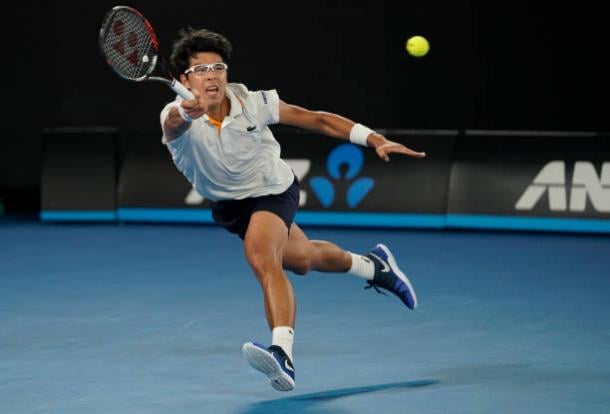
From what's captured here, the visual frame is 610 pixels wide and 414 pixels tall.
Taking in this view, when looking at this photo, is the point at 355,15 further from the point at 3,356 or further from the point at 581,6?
the point at 3,356

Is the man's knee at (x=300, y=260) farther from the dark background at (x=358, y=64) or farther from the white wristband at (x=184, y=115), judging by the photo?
the dark background at (x=358, y=64)

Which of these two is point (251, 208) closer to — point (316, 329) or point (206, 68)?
point (206, 68)

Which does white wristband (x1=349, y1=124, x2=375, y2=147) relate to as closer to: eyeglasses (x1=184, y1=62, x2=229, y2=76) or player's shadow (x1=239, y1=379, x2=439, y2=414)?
eyeglasses (x1=184, y1=62, x2=229, y2=76)

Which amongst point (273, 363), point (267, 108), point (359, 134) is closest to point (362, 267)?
point (359, 134)

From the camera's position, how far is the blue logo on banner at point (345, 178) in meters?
11.5

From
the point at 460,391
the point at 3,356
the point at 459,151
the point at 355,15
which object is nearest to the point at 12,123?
the point at 355,15

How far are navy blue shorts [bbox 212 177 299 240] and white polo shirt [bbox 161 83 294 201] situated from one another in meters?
0.04

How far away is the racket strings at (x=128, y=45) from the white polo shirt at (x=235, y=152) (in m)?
0.24

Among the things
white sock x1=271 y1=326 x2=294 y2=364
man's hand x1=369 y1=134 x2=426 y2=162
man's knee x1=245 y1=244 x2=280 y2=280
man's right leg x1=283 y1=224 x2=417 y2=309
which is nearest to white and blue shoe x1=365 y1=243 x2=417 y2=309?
man's right leg x1=283 y1=224 x2=417 y2=309

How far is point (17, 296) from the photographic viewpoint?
8484mm

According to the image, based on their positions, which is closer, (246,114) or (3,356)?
(246,114)

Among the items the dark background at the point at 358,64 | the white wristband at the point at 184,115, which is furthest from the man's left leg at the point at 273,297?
the dark background at the point at 358,64

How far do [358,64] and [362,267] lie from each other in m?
5.27

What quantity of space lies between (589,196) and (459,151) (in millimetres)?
1228
